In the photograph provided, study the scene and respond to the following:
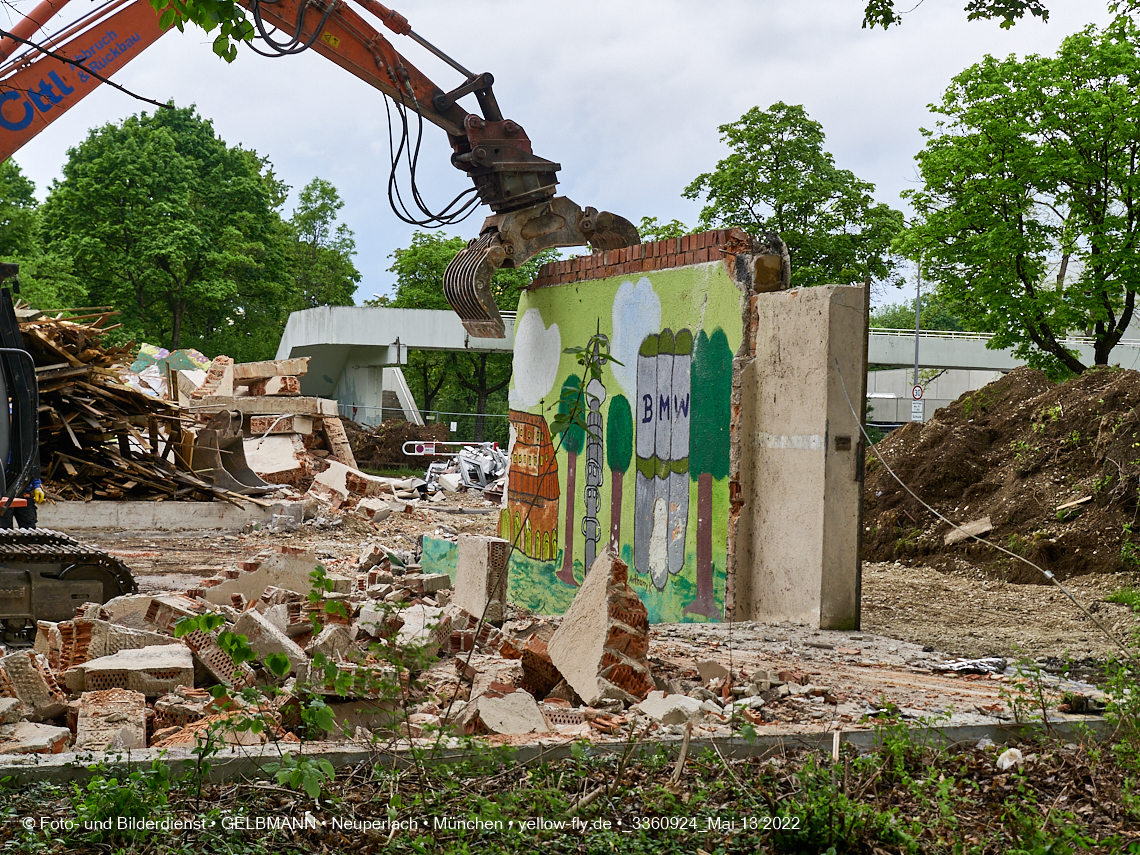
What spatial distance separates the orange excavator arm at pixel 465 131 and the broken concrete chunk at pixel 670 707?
6.18 m

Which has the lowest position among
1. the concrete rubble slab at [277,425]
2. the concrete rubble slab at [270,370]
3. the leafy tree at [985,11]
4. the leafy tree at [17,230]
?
the concrete rubble slab at [277,425]

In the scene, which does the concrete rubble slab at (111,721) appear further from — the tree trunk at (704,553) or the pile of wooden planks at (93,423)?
the pile of wooden planks at (93,423)

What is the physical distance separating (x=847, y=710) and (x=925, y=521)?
334 inches

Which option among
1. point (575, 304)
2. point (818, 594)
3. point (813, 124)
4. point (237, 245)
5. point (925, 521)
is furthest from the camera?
point (237, 245)

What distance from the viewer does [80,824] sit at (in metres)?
3.22

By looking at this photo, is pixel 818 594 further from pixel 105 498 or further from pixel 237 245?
pixel 237 245

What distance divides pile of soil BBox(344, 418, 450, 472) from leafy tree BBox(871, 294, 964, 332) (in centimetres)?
4139

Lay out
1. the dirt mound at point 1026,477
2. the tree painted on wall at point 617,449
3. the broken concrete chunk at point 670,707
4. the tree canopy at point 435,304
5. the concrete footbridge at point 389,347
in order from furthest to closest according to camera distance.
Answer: the tree canopy at point 435,304, the concrete footbridge at point 389,347, the dirt mound at point 1026,477, the tree painted on wall at point 617,449, the broken concrete chunk at point 670,707

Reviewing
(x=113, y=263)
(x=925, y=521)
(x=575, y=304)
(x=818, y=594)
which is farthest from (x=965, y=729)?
(x=113, y=263)

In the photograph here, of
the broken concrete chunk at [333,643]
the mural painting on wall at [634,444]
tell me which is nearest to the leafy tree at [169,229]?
the mural painting on wall at [634,444]

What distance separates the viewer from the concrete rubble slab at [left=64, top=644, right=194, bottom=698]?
504 centimetres

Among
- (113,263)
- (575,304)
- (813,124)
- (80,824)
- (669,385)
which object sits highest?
(813,124)

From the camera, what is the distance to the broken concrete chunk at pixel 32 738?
4.06 meters

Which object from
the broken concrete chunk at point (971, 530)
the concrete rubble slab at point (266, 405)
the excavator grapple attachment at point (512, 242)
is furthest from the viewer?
the concrete rubble slab at point (266, 405)
